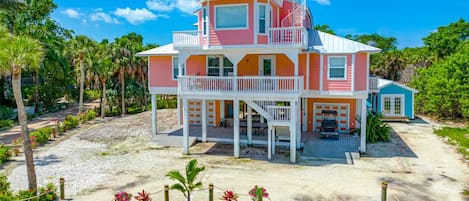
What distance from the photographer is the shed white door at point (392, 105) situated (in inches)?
1098

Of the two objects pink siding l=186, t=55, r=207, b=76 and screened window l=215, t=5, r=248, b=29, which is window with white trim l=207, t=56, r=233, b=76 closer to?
pink siding l=186, t=55, r=207, b=76

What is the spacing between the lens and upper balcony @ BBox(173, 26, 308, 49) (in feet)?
53.4

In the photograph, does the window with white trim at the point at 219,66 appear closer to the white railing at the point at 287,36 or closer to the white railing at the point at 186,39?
the white railing at the point at 186,39

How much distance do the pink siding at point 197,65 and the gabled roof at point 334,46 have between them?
6.92 meters

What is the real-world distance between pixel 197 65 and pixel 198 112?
14.5 feet

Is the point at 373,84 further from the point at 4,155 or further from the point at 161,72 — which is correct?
the point at 4,155

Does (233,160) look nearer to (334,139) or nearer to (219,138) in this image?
(219,138)

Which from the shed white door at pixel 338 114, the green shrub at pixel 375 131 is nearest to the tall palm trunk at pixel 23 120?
the shed white door at pixel 338 114

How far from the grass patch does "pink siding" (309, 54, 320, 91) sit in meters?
8.32

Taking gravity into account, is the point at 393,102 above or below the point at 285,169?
above

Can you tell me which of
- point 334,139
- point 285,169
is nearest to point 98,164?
point 285,169

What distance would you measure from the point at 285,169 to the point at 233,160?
114 inches

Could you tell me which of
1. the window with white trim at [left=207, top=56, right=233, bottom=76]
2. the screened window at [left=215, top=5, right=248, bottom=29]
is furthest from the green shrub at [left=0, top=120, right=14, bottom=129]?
the screened window at [left=215, top=5, right=248, bottom=29]

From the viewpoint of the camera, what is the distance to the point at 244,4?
655 inches
